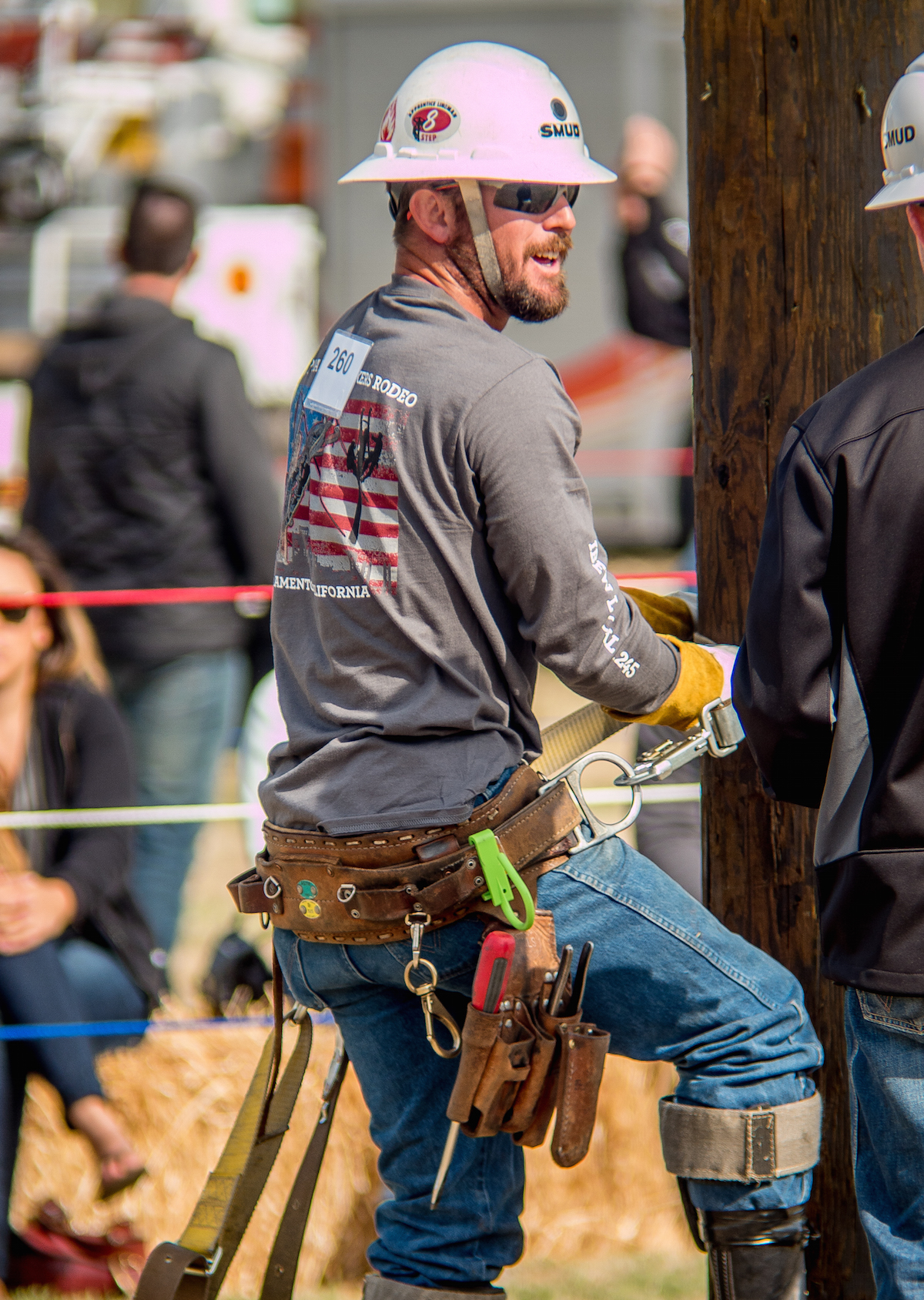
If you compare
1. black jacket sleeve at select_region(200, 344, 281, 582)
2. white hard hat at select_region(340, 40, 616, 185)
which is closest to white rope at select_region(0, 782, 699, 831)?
black jacket sleeve at select_region(200, 344, 281, 582)

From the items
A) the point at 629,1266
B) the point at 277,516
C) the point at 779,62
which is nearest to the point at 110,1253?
the point at 629,1266

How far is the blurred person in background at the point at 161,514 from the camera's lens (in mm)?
5094

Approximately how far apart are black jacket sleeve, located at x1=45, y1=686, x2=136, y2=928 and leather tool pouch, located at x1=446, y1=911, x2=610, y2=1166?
1900mm

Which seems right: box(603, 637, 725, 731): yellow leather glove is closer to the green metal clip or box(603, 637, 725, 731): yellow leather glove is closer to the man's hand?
the green metal clip

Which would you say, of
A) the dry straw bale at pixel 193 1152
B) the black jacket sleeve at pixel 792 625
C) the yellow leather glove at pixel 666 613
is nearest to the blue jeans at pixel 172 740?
the dry straw bale at pixel 193 1152

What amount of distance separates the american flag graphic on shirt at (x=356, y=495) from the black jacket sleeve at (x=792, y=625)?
1.67 feet

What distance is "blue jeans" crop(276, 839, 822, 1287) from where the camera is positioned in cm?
234

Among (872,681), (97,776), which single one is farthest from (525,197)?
(97,776)

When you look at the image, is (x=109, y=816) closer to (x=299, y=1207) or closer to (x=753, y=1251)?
(x=299, y=1207)

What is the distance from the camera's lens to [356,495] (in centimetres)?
229

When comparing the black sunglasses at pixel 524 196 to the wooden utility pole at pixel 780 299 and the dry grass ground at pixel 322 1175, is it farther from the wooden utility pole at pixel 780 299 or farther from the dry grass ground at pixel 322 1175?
the dry grass ground at pixel 322 1175

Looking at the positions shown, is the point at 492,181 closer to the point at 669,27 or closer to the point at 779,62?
the point at 779,62

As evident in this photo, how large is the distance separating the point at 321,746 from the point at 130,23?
1479cm

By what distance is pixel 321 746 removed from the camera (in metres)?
2.37
